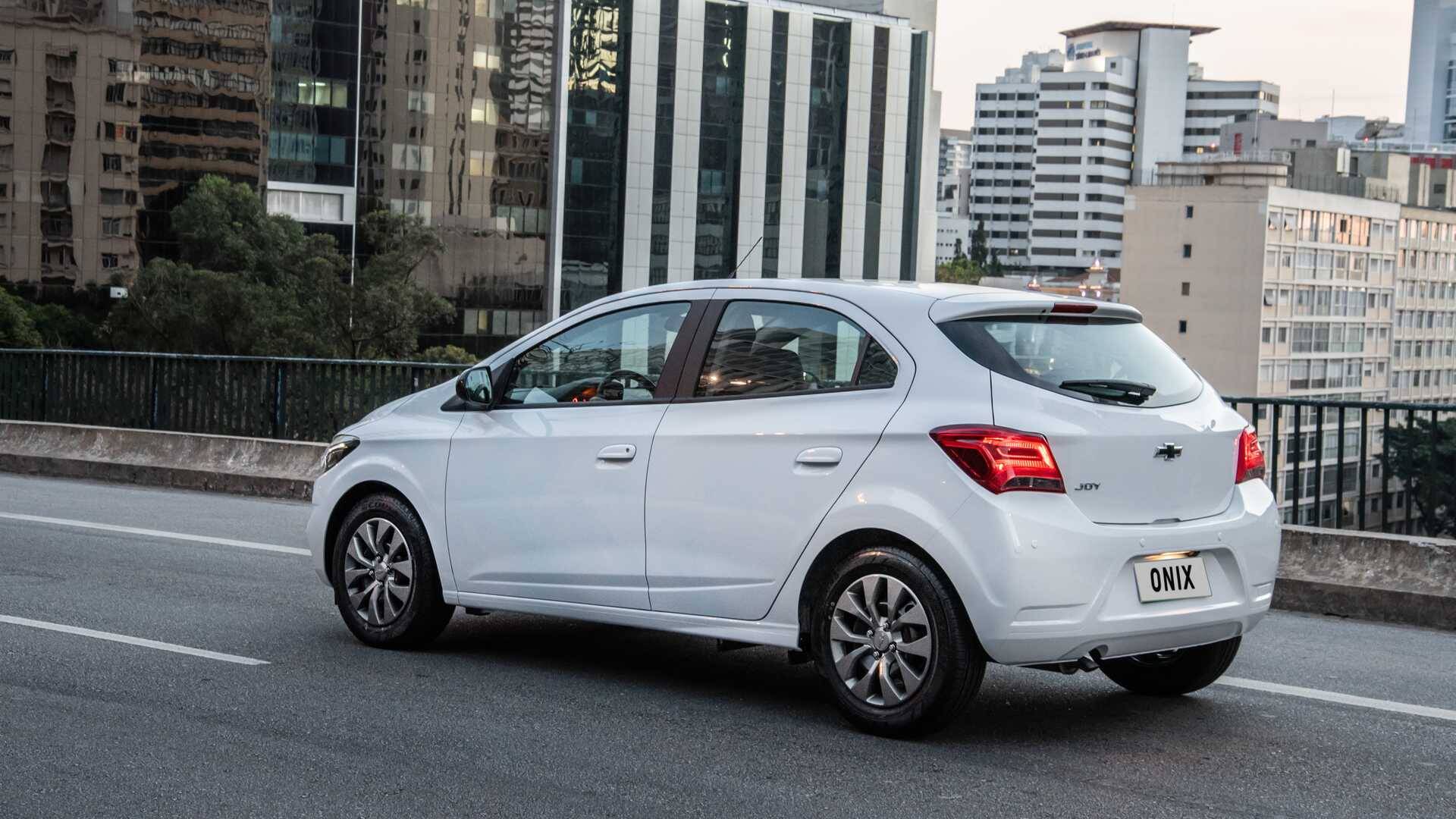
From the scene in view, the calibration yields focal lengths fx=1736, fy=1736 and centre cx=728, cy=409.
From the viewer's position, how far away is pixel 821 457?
245 inches

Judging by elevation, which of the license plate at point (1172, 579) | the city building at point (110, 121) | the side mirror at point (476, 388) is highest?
the city building at point (110, 121)

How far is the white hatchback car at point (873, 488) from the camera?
19.3 feet

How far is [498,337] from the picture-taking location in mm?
106562

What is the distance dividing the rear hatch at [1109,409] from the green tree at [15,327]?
74822 millimetres

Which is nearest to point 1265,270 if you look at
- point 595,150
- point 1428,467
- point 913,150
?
point 913,150

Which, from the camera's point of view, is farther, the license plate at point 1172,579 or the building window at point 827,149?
the building window at point 827,149

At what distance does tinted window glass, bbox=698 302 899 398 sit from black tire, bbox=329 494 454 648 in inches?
65.0

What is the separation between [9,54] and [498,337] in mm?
31582

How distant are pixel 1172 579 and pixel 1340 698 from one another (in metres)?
1.50

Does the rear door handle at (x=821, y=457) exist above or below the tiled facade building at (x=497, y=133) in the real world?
below

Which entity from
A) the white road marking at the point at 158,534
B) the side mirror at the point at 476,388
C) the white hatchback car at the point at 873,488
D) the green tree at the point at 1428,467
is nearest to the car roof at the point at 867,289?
the white hatchback car at the point at 873,488

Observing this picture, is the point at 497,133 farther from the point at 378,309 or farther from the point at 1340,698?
the point at 1340,698

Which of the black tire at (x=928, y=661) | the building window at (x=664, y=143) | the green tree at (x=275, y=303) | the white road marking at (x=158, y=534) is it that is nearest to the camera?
the black tire at (x=928, y=661)

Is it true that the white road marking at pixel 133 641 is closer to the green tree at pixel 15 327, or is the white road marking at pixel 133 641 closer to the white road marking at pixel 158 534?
the white road marking at pixel 158 534
